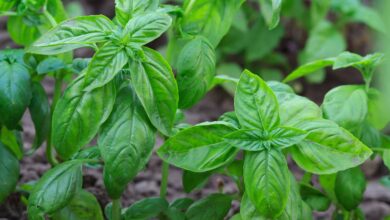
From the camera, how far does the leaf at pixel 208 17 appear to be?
1.26 metres

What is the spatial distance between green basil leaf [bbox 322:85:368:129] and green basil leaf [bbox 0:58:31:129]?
1.95 feet

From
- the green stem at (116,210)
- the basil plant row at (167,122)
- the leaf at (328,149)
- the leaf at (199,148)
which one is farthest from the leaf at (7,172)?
the leaf at (328,149)

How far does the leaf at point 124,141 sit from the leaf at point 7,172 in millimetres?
248

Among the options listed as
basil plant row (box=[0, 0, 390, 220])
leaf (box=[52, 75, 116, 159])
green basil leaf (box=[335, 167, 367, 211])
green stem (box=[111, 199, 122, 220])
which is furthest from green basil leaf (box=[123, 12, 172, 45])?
green basil leaf (box=[335, 167, 367, 211])

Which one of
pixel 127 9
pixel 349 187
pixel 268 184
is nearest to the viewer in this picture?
pixel 268 184

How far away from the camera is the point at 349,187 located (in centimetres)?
126

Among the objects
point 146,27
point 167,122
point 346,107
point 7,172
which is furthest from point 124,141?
point 346,107

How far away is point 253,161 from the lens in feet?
3.56

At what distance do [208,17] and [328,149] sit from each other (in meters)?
0.37

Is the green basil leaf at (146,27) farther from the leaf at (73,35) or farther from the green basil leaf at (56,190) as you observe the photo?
the green basil leaf at (56,190)

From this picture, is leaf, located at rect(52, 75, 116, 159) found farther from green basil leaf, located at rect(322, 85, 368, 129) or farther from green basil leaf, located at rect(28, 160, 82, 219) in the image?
green basil leaf, located at rect(322, 85, 368, 129)

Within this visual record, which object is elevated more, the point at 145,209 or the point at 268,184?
the point at 268,184

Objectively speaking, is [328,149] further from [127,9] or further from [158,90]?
[127,9]

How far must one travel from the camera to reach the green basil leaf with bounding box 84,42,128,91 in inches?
41.6
